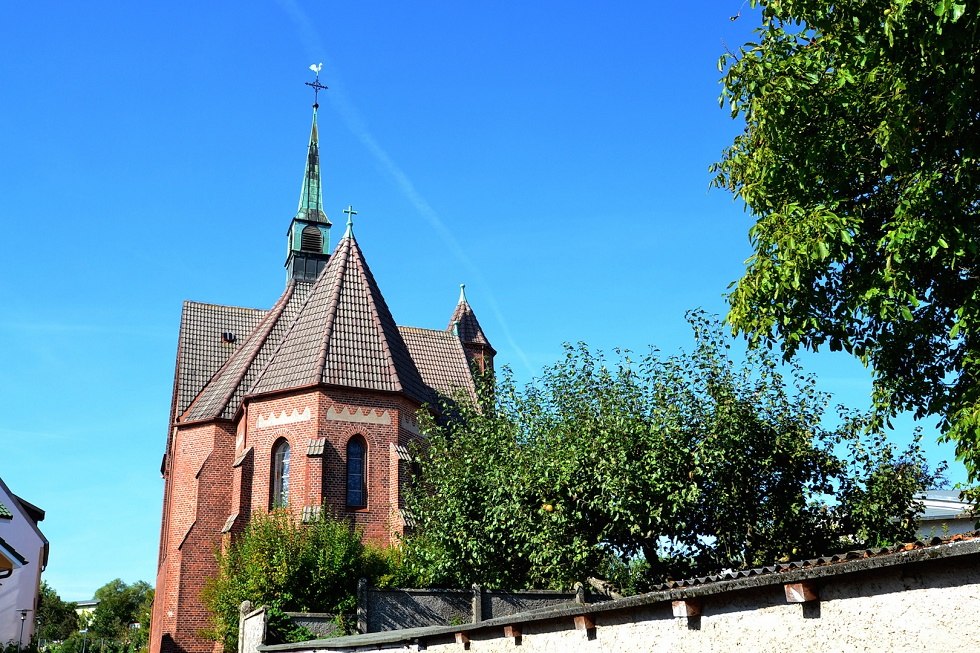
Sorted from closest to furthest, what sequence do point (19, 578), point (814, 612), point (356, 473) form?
point (814, 612) → point (356, 473) → point (19, 578)

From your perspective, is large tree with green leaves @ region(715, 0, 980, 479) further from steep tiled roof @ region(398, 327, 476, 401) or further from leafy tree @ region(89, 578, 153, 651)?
leafy tree @ region(89, 578, 153, 651)

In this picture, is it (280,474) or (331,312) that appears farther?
(331,312)

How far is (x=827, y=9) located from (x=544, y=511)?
12.6 meters

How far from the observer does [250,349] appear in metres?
35.6

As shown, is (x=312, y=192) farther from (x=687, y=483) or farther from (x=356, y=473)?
(x=687, y=483)

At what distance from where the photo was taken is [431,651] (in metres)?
13.8

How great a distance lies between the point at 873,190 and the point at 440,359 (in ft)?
96.7

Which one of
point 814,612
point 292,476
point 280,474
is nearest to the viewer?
point 814,612

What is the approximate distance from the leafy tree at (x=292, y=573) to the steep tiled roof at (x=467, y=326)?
20.9 meters

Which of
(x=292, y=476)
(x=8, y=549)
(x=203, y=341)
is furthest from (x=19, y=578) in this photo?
(x=8, y=549)

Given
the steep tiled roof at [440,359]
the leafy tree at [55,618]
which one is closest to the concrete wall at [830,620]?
the steep tiled roof at [440,359]

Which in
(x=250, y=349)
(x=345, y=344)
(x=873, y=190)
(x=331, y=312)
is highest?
(x=250, y=349)

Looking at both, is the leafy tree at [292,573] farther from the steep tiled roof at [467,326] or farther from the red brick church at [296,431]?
the steep tiled roof at [467,326]

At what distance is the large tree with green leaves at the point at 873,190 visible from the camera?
11.3 metres
